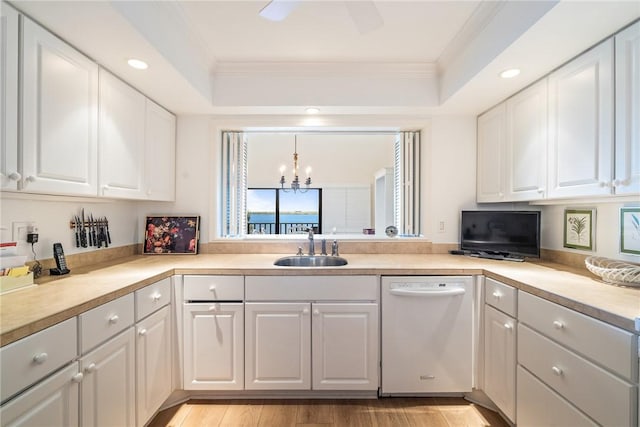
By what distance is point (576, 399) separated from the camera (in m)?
1.20

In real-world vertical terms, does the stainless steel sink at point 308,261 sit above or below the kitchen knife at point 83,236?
below

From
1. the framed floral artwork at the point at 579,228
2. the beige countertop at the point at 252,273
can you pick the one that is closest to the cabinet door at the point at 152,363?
the beige countertop at the point at 252,273

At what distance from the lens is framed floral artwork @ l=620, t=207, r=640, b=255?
1565 mm

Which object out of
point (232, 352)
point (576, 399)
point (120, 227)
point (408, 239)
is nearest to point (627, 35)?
point (576, 399)

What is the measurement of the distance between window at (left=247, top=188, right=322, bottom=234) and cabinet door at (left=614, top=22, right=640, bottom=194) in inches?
177

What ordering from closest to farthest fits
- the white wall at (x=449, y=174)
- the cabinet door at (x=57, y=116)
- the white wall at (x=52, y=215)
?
the cabinet door at (x=57, y=116)
the white wall at (x=52, y=215)
the white wall at (x=449, y=174)

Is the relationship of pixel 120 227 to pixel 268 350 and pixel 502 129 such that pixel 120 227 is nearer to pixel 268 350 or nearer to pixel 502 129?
pixel 268 350

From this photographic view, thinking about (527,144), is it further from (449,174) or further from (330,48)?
(330,48)

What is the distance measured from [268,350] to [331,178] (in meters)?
4.02

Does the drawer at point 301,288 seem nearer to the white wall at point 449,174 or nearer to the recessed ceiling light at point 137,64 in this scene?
the white wall at point 449,174

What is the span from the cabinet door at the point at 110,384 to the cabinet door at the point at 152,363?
60mm

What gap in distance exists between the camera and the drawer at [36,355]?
873 millimetres

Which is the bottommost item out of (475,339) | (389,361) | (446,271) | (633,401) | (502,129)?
(389,361)

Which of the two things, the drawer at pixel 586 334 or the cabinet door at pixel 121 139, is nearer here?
the drawer at pixel 586 334
